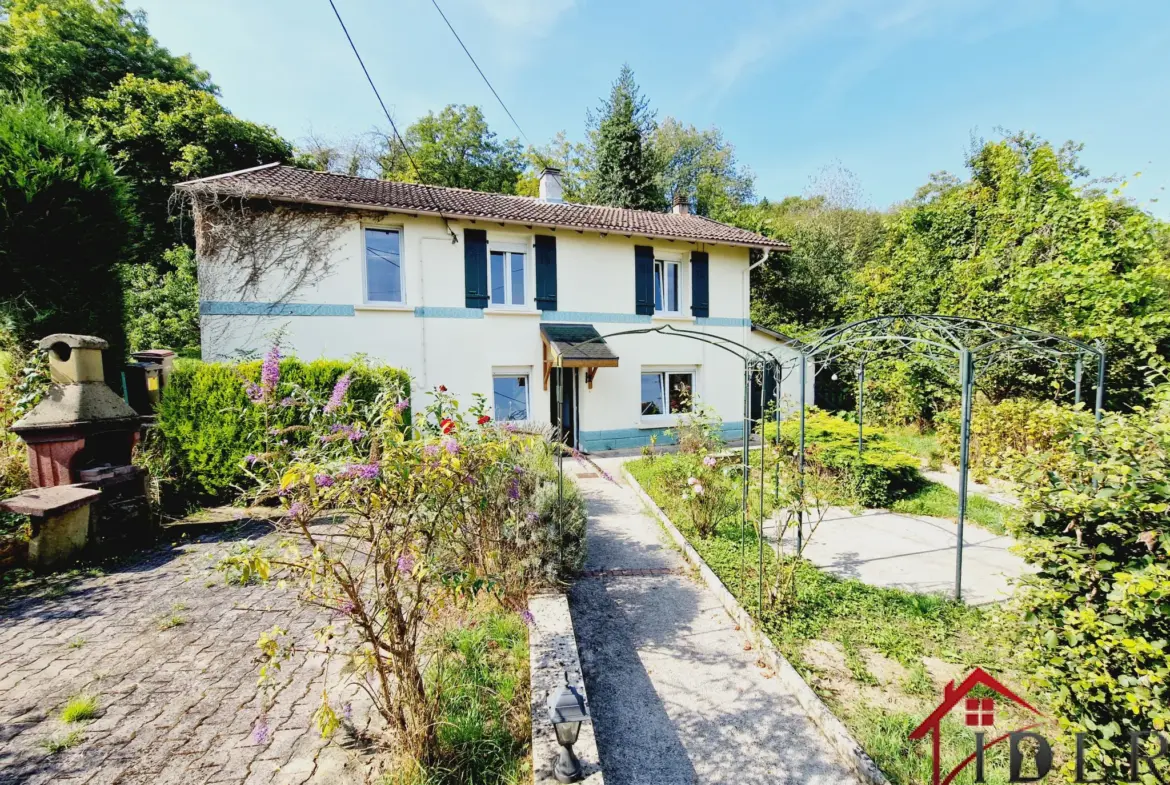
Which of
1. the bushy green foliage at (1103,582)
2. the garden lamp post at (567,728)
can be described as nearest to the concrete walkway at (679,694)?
the garden lamp post at (567,728)

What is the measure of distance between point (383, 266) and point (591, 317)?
5626 mm

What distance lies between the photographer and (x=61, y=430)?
587 centimetres

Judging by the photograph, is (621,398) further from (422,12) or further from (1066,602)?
(1066,602)

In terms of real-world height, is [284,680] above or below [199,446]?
below

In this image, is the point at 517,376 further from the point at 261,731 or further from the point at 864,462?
the point at 261,731

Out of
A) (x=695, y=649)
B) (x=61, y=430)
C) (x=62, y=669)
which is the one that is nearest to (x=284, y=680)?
(x=62, y=669)

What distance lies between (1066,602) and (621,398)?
10.9 m

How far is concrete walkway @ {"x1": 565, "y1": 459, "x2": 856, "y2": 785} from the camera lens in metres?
2.97

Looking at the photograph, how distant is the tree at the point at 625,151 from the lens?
23.7m

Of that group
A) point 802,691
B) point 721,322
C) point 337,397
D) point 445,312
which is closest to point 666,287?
point 721,322

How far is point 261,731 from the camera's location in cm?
298

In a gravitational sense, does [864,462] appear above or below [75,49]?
below

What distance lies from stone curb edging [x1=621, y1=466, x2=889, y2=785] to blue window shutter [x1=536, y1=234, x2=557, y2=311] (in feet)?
27.5

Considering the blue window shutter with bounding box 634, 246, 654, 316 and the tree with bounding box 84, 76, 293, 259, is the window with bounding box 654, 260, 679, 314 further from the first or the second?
the tree with bounding box 84, 76, 293, 259
